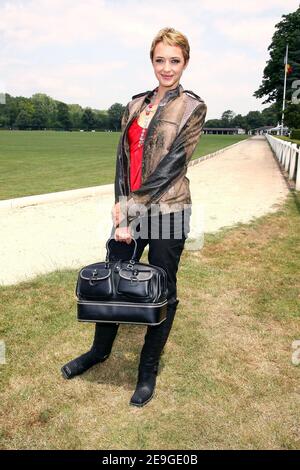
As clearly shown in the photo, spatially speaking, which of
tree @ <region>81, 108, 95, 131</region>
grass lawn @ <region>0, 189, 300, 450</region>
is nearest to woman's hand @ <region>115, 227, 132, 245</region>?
grass lawn @ <region>0, 189, 300, 450</region>

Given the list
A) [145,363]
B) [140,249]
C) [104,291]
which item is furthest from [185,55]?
[145,363]

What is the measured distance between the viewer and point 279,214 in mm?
7879

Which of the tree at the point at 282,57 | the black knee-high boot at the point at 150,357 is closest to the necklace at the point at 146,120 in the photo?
the black knee-high boot at the point at 150,357

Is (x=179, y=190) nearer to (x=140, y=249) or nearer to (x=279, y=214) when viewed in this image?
(x=140, y=249)

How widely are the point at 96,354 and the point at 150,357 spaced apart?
438mm

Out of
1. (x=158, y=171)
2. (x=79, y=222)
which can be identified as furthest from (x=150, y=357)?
(x=79, y=222)

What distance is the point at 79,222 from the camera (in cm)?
689

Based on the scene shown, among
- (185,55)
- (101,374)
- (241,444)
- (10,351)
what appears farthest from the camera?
(10,351)

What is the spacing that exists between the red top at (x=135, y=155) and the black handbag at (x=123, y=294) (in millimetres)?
516

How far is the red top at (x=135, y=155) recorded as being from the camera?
256 centimetres

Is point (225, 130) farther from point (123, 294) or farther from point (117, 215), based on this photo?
point (123, 294)

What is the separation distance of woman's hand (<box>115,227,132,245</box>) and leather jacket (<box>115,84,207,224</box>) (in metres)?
0.07

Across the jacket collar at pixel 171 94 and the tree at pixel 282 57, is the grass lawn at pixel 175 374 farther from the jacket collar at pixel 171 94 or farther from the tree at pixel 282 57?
the tree at pixel 282 57

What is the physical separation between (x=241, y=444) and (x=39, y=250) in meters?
3.84
